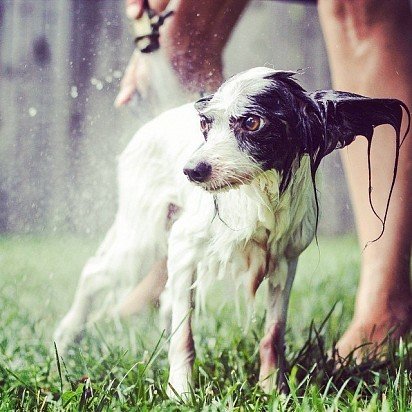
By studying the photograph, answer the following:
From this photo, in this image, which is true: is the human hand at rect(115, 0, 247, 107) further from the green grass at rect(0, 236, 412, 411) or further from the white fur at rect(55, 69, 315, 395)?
the green grass at rect(0, 236, 412, 411)

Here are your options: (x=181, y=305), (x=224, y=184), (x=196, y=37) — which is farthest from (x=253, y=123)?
(x=181, y=305)

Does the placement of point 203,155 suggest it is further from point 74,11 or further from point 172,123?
point 74,11

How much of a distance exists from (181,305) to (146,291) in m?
0.17

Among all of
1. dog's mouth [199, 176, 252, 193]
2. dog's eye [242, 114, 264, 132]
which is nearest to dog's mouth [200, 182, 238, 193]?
dog's mouth [199, 176, 252, 193]

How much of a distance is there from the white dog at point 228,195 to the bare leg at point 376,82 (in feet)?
0.63

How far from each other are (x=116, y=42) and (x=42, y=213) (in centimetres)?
58

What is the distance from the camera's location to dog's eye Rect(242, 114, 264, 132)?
1844mm

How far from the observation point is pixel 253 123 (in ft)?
6.05

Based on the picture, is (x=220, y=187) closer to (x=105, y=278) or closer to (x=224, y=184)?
(x=224, y=184)

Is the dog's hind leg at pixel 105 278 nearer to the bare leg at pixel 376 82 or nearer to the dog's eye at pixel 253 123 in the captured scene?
the dog's eye at pixel 253 123

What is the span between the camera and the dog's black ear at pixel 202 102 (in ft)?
6.39

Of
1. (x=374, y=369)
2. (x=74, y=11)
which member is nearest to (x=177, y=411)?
(x=374, y=369)

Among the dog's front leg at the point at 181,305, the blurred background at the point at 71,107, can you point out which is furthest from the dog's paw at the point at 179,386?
the blurred background at the point at 71,107

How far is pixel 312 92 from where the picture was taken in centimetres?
193
